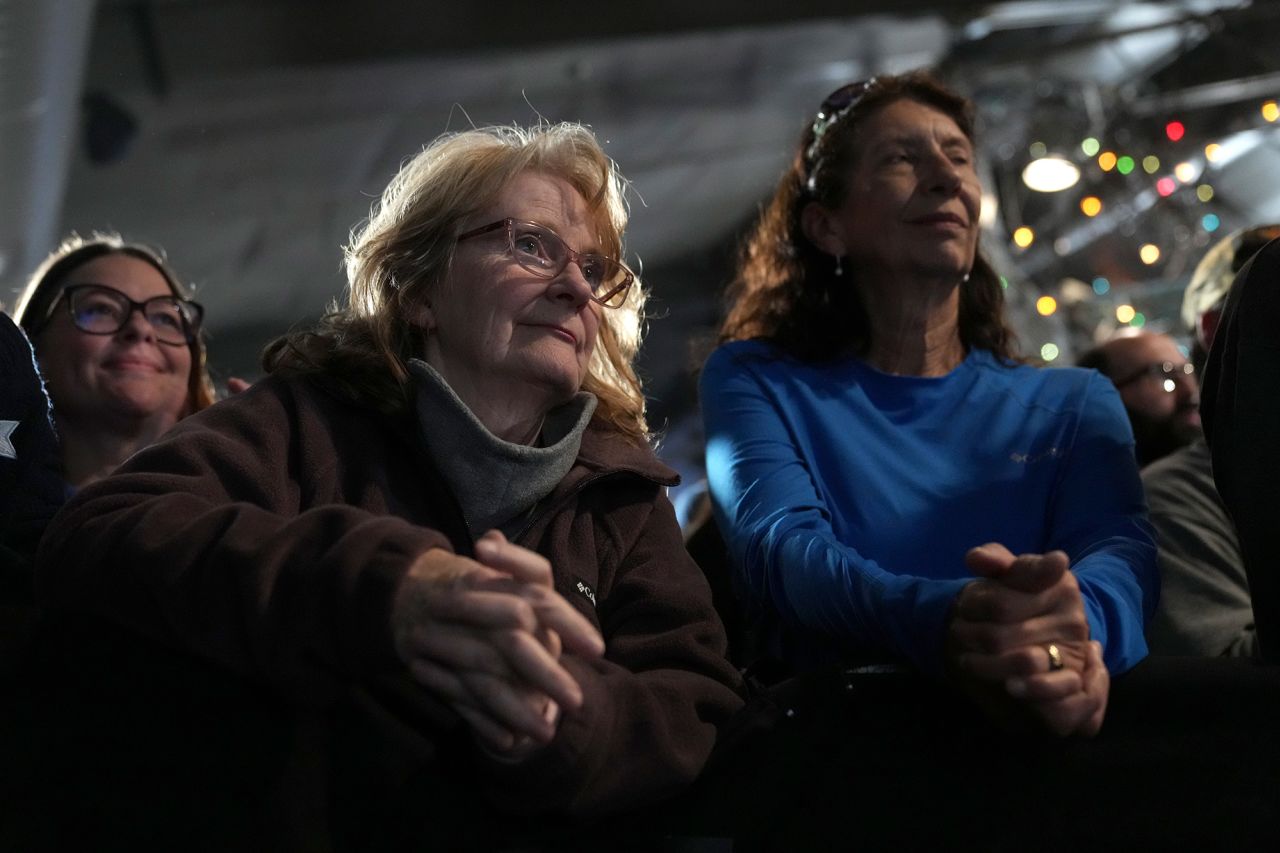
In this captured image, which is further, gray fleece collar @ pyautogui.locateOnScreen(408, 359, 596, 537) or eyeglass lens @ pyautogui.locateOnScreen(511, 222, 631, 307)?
eyeglass lens @ pyautogui.locateOnScreen(511, 222, 631, 307)

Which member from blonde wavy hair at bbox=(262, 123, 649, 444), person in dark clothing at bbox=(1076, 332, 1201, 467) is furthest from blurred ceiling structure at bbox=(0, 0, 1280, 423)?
blonde wavy hair at bbox=(262, 123, 649, 444)

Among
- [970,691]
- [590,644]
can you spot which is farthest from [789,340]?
[590,644]

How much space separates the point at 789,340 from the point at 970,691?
0.80 meters

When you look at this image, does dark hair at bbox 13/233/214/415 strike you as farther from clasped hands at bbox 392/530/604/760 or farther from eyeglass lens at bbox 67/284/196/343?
clasped hands at bbox 392/530/604/760

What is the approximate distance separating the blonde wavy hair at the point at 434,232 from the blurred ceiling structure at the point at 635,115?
288cm

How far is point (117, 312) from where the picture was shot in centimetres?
218

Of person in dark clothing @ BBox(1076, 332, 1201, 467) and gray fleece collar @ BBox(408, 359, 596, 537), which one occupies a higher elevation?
gray fleece collar @ BBox(408, 359, 596, 537)

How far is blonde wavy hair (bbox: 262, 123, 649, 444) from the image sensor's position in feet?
4.74

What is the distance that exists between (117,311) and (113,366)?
0.36 feet

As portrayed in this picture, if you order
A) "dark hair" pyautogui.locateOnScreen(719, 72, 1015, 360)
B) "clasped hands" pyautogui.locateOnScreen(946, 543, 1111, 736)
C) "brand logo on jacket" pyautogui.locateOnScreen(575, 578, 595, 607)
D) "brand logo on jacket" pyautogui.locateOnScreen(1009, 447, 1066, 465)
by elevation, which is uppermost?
"dark hair" pyautogui.locateOnScreen(719, 72, 1015, 360)

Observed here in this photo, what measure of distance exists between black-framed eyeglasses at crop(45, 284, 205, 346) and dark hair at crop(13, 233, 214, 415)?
31 millimetres

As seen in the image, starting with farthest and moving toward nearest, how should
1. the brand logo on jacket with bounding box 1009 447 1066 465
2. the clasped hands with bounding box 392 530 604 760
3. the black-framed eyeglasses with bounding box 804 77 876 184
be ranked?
1. the black-framed eyeglasses with bounding box 804 77 876 184
2. the brand logo on jacket with bounding box 1009 447 1066 465
3. the clasped hands with bounding box 392 530 604 760

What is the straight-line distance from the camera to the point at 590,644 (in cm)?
95

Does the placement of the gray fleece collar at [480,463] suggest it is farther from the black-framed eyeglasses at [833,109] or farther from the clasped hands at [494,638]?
the black-framed eyeglasses at [833,109]
